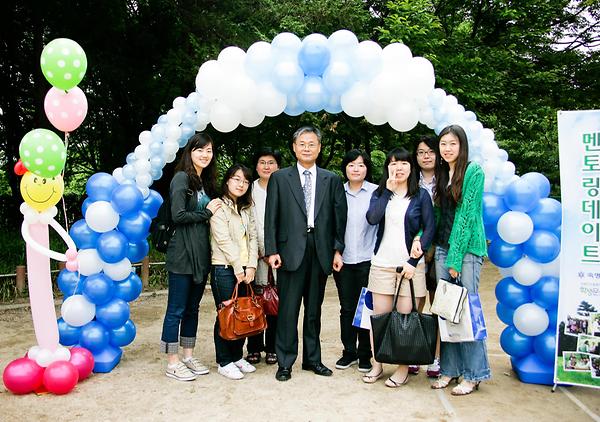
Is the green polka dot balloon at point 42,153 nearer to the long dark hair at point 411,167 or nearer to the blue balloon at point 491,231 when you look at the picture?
the long dark hair at point 411,167

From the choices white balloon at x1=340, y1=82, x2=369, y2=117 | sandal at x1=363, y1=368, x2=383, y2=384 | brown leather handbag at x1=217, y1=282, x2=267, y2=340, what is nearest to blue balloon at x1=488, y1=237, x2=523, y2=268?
sandal at x1=363, y1=368, x2=383, y2=384

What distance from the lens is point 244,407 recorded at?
3736 millimetres

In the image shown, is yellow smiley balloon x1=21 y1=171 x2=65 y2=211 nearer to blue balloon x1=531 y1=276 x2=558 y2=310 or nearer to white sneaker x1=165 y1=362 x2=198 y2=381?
white sneaker x1=165 y1=362 x2=198 y2=381

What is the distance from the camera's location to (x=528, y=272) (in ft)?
13.6

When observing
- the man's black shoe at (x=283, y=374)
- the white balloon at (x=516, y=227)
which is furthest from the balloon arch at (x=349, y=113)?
the man's black shoe at (x=283, y=374)

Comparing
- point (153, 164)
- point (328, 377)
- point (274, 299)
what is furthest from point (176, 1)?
point (328, 377)

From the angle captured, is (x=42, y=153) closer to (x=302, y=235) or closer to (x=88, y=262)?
(x=88, y=262)

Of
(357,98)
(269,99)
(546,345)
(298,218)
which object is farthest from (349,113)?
(546,345)

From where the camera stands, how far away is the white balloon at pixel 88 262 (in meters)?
4.41

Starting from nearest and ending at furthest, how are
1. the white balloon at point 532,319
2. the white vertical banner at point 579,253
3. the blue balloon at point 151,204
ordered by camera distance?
the white vertical banner at point 579,253
the white balloon at point 532,319
the blue balloon at point 151,204

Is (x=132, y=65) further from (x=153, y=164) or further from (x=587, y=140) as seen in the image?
(x=587, y=140)

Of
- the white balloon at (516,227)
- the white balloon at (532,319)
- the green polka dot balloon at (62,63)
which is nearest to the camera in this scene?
the green polka dot balloon at (62,63)

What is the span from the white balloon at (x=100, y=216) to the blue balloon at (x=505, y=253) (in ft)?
9.93

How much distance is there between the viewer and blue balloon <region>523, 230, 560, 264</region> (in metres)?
4.09
